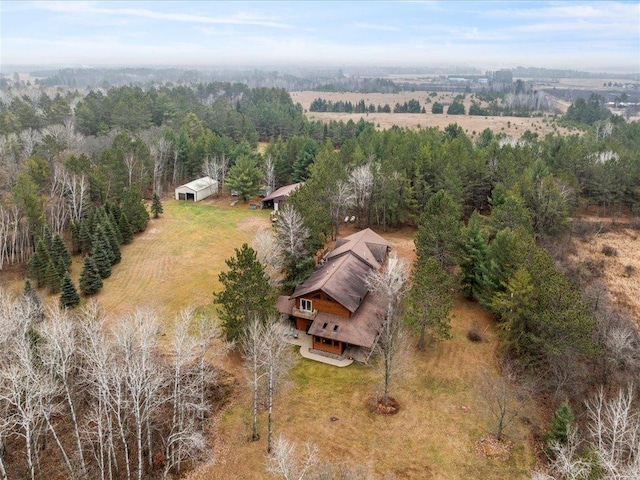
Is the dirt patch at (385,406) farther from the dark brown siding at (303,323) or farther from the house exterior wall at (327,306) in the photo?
the dark brown siding at (303,323)

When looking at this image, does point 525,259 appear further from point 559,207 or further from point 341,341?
point 559,207

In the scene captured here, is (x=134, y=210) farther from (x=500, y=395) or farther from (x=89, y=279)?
(x=500, y=395)

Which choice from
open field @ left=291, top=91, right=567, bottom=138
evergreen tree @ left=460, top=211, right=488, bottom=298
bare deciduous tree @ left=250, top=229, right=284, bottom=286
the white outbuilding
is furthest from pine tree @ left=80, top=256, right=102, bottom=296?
open field @ left=291, top=91, right=567, bottom=138

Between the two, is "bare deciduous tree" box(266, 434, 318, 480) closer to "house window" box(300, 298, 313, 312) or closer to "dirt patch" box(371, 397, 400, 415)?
"dirt patch" box(371, 397, 400, 415)

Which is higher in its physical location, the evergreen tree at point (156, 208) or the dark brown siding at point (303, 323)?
the evergreen tree at point (156, 208)

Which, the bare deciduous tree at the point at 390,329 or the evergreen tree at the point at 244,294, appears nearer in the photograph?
the bare deciduous tree at the point at 390,329

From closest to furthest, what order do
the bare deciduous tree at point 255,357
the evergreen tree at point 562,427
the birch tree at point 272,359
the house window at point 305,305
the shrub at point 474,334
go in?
the bare deciduous tree at point 255,357
the birch tree at point 272,359
the evergreen tree at point 562,427
the shrub at point 474,334
the house window at point 305,305

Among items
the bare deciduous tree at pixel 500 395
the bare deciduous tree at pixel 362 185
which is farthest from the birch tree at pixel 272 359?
the bare deciduous tree at pixel 362 185
